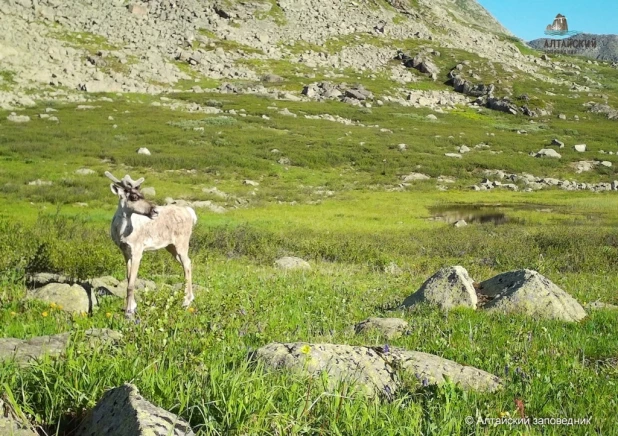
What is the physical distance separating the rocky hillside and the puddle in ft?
189

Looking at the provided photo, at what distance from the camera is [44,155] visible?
1636 inches

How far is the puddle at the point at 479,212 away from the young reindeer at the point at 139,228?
24.8 metres

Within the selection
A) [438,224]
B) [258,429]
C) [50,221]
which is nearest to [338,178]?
[438,224]

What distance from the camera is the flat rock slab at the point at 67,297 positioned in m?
8.84

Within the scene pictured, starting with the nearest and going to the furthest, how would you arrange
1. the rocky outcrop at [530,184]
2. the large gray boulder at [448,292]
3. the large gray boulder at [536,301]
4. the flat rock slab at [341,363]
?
the flat rock slab at [341,363]
the large gray boulder at [536,301]
the large gray boulder at [448,292]
the rocky outcrop at [530,184]

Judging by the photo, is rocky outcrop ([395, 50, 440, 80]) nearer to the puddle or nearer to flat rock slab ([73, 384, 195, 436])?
the puddle

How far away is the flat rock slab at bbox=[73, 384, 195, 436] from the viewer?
115 inches

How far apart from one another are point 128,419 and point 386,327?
551cm

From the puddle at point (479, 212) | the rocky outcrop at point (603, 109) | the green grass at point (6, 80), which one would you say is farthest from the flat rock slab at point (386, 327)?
the rocky outcrop at point (603, 109)

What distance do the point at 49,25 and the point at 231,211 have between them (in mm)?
93712

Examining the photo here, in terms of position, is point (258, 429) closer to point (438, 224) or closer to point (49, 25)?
point (438, 224)

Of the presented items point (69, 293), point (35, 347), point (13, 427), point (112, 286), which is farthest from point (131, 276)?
point (13, 427)

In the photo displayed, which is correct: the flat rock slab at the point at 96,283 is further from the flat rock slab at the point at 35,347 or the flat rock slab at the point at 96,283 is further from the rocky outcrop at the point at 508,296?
the rocky outcrop at the point at 508,296

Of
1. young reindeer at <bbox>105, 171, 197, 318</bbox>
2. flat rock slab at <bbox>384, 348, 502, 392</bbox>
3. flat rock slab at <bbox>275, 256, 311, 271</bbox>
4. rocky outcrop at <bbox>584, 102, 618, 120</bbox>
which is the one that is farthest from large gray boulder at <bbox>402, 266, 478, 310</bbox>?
rocky outcrop at <bbox>584, 102, 618, 120</bbox>
